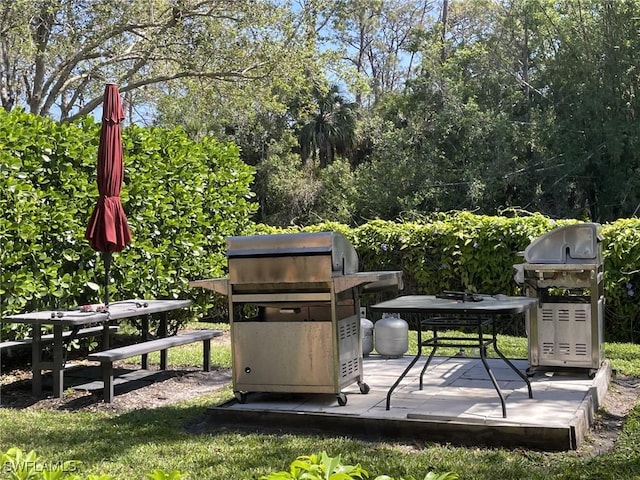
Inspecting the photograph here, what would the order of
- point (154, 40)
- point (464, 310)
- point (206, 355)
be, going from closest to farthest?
point (464, 310) → point (206, 355) → point (154, 40)

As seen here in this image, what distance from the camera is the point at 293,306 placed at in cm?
527

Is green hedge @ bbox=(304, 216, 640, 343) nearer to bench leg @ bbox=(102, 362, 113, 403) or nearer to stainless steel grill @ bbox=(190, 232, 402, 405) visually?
stainless steel grill @ bbox=(190, 232, 402, 405)

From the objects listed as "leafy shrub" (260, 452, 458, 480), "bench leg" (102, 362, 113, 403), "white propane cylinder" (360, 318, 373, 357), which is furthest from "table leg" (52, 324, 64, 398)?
"leafy shrub" (260, 452, 458, 480)

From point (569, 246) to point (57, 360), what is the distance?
4432 mm

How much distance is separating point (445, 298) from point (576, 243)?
137 centimetres

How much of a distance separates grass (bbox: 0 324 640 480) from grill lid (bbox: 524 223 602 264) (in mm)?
1295

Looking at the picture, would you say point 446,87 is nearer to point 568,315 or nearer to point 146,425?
point 568,315

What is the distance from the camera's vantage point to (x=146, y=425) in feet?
16.8

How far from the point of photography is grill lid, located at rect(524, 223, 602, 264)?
5.93 m

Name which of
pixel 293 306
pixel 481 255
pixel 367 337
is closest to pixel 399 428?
pixel 293 306

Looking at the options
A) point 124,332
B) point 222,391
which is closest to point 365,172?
point 124,332

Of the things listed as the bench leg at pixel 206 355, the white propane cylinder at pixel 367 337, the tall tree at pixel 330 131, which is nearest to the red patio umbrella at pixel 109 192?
the bench leg at pixel 206 355

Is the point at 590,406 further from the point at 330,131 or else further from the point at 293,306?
the point at 330,131

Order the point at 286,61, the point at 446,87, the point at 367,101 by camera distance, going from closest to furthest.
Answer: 1. the point at 286,61
2. the point at 446,87
3. the point at 367,101
